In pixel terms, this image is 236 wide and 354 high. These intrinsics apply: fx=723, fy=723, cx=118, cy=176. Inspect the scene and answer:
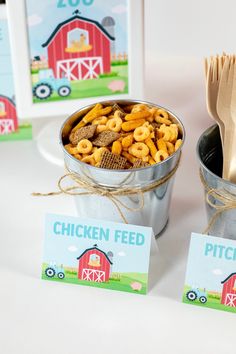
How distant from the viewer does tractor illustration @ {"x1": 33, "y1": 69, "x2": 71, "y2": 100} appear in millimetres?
972

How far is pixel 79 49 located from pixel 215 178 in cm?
30

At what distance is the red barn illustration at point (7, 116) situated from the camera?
103cm

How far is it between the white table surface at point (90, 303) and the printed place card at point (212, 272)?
2 cm

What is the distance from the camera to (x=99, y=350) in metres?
0.74

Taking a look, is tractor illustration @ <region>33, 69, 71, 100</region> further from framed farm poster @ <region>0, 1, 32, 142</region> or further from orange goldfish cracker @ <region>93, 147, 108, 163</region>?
orange goldfish cracker @ <region>93, 147, 108, 163</region>

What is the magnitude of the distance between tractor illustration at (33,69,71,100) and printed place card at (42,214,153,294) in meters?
0.24

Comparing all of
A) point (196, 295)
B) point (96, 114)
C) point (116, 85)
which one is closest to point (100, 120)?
point (96, 114)

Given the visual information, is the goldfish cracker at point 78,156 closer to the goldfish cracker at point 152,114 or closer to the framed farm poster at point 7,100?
the goldfish cracker at point 152,114

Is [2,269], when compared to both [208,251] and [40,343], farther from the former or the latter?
[208,251]

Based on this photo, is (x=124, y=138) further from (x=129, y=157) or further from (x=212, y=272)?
(x=212, y=272)

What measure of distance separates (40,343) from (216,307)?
19 cm

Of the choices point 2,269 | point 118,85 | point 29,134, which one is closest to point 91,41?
point 118,85

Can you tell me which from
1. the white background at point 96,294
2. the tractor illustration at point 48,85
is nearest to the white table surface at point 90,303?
the white background at point 96,294

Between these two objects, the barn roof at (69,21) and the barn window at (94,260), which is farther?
the barn roof at (69,21)
